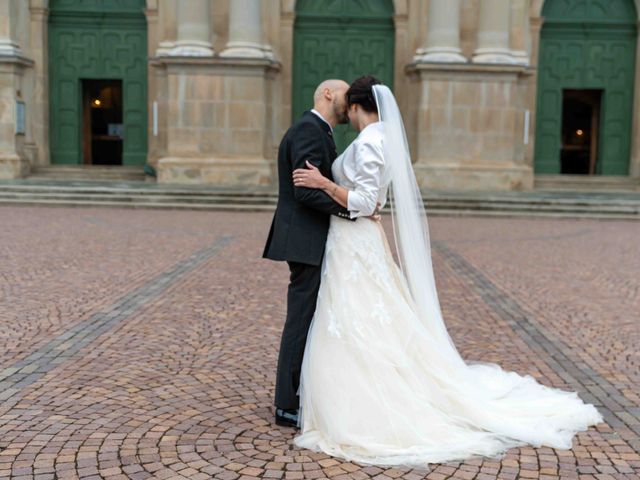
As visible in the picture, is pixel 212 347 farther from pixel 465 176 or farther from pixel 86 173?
pixel 86 173

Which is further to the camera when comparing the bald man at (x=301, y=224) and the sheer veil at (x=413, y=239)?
the sheer veil at (x=413, y=239)

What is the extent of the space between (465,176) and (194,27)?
25.5 ft

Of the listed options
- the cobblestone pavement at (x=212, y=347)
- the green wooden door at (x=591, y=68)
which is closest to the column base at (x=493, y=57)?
the green wooden door at (x=591, y=68)

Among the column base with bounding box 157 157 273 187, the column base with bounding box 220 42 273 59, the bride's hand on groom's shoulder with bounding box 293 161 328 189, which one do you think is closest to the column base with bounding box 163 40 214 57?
the column base with bounding box 220 42 273 59

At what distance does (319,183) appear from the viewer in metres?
3.81

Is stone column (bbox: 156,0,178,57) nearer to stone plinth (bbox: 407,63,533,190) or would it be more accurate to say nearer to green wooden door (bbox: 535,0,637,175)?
stone plinth (bbox: 407,63,533,190)

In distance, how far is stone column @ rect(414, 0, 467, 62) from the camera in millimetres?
19656

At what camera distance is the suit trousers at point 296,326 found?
403 centimetres

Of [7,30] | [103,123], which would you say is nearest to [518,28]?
[103,123]

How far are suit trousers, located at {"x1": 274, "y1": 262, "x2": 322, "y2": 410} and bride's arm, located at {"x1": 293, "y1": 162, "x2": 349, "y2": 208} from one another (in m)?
0.41

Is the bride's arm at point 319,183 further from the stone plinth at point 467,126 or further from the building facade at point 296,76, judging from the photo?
the stone plinth at point 467,126

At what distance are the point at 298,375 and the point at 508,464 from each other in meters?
1.14

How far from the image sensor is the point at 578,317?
6.90 metres

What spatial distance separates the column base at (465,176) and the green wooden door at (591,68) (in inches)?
125
